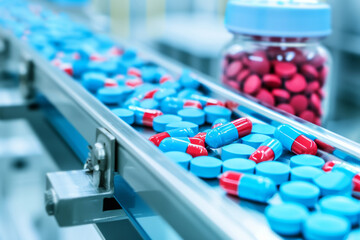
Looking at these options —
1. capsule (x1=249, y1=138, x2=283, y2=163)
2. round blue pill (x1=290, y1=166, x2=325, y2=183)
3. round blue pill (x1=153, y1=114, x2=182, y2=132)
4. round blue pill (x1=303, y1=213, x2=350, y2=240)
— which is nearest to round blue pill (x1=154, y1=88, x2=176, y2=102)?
round blue pill (x1=153, y1=114, x2=182, y2=132)

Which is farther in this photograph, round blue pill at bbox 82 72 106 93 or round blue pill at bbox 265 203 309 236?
round blue pill at bbox 82 72 106 93

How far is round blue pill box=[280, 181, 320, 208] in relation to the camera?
21.4 inches

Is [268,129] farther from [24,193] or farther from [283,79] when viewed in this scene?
[24,193]

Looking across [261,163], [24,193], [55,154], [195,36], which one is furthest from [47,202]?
[195,36]

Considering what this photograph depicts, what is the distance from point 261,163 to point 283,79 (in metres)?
0.45

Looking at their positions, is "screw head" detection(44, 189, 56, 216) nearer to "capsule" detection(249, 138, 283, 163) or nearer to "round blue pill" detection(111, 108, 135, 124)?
"round blue pill" detection(111, 108, 135, 124)

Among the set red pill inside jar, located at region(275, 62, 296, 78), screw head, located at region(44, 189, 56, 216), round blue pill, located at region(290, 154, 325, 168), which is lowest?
screw head, located at region(44, 189, 56, 216)

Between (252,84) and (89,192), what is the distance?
19.8 inches

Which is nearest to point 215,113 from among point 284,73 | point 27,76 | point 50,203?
point 284,73

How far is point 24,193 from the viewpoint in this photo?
1528 millimetres

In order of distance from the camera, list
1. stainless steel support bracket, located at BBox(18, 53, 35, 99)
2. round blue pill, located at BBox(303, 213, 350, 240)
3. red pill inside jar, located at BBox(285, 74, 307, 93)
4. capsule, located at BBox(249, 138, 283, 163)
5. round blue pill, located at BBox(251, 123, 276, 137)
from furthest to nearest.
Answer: stainless steel support bracket, located at BBox(18, 53, 35, 99) < red pill inside jar, located at BBox(285, 74, 307, 93) < round blue pill, located at BBox(251, 123, 276, 137) < capsule, located at BBox(249, 138, 283, 163) < round blue pill, located at BBox(303, 213, 350, 240)

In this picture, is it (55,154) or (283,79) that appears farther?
(55,154)

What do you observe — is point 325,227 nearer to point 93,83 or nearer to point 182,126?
point 182,126

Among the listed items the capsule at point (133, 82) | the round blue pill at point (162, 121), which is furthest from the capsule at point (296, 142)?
→ the capsule at point (133, 82)
